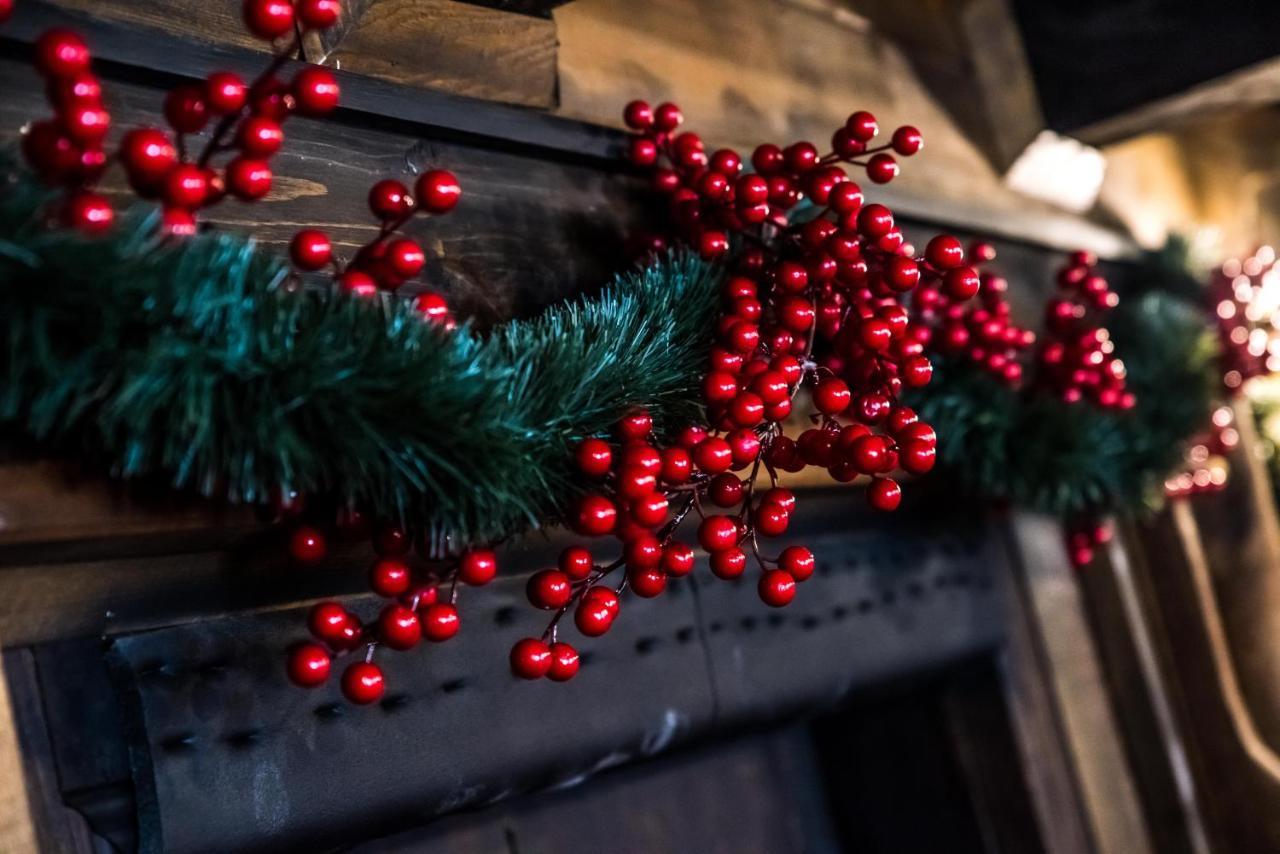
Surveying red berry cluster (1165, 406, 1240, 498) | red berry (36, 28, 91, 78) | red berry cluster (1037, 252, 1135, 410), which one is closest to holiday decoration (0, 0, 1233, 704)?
red berry (36, 28, 91, 78)

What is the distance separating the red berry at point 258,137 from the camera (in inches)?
20.6

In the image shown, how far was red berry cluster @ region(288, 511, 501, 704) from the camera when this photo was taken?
594 mm

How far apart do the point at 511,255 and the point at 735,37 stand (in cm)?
51

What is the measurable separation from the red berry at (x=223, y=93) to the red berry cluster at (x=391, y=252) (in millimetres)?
76

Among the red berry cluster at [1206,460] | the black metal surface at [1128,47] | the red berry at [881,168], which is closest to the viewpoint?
the red berry at [881,168]

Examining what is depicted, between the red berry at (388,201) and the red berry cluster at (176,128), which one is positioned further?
the red berry at (388,201)

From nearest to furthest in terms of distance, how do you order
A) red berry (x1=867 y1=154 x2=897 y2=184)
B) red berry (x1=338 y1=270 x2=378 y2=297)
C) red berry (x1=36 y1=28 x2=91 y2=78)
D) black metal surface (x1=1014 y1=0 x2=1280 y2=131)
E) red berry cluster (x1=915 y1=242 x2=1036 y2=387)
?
red berry (x1=36 y1=28 x2=91 y2=78) → red berry (x1=338 y1=270 x2=378 y2=297) → red berry (x1=867 y1=154 x2=897 y2=184) → red berry cluster (x1=915 y1=242 x2=1036 y2=387) → black metal surface (x1=1014 y1=0 x2=1280 y2=131)

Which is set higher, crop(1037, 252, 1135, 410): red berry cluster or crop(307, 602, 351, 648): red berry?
crop(1037, 252, 1135, 410): red berry cluster

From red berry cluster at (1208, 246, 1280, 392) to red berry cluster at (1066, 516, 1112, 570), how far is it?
299 millimetres

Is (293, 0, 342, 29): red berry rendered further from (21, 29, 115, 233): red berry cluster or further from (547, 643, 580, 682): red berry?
(547, 643, 580, 682): red berry

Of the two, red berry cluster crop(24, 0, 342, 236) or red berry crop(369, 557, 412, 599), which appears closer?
red berry cluster crop(24, 0, 342, 236)

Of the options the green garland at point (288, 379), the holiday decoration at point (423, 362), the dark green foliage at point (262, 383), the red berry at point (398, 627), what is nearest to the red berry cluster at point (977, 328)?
the holiday decoration at point (423, 362)

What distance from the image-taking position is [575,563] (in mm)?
655

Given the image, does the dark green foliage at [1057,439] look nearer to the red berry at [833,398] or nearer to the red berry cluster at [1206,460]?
the red berry cluster at [1206,460]
